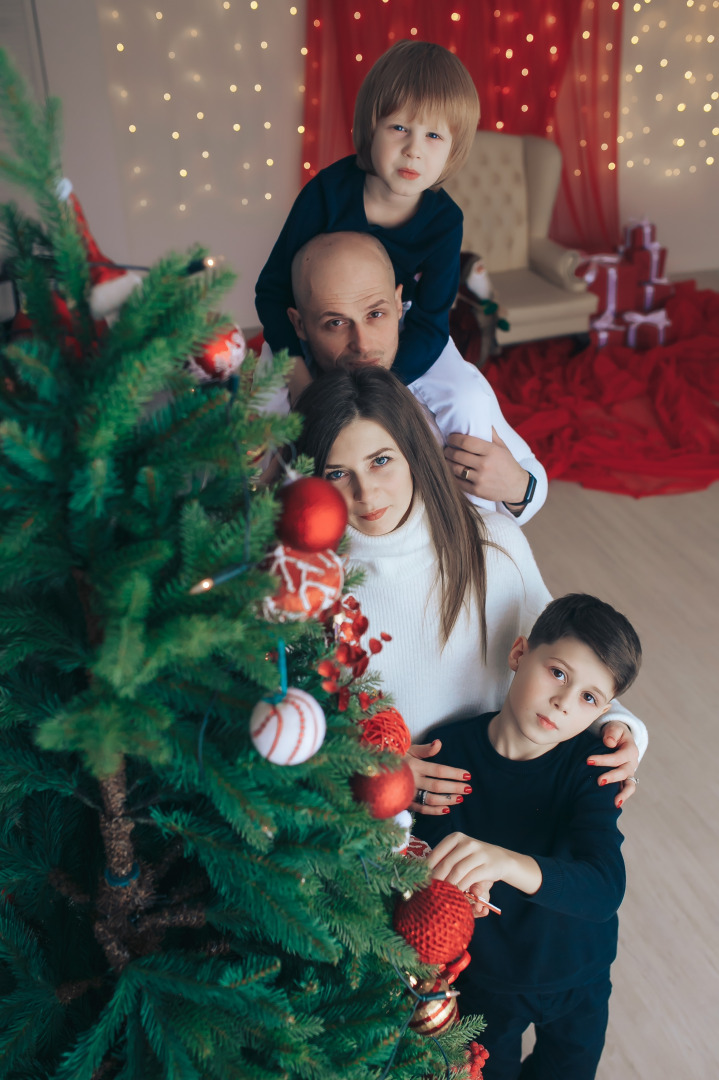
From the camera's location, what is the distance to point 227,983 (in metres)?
0.69

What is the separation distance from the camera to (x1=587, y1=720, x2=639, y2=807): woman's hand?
4.06 ft

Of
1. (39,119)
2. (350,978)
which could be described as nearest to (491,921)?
(350,978)

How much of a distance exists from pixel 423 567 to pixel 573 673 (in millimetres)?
296

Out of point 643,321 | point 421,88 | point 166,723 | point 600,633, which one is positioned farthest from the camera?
point 643,321

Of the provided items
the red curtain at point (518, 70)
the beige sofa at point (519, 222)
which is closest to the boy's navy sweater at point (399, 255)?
the beige sofa at point (519, 222)

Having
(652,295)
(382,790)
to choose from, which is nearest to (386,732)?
(382,790)

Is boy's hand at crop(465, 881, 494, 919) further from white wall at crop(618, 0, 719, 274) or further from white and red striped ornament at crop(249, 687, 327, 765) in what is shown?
white wall at crop(618, 0, 719, 274)

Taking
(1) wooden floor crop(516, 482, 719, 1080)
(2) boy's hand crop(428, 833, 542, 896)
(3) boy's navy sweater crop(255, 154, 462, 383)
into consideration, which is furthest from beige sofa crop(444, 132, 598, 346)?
(2) boy's hand crop(428, 833, 542, 896)

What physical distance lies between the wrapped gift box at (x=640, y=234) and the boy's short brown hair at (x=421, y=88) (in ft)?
11.1

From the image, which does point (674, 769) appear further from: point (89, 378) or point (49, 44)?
point (49, 44)

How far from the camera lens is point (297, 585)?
0.65 m

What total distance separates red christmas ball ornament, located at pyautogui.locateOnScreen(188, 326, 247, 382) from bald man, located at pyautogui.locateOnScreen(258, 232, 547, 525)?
68 centimetres

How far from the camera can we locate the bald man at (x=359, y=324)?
4.41 feet

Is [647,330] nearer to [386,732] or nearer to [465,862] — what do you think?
[465,862]
